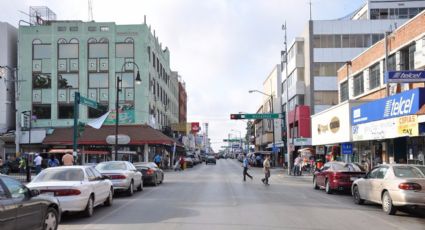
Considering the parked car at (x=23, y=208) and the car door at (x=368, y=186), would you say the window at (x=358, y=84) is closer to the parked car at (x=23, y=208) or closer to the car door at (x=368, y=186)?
the car door at (x=368, y=186)

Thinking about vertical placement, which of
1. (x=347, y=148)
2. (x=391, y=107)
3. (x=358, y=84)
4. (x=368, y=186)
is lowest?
(x=368, y=186)

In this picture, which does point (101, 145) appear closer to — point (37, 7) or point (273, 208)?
point (37, 7)

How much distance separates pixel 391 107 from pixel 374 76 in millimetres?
11817

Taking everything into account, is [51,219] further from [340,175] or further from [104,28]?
[104,28]

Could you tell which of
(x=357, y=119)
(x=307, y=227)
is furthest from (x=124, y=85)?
(x=307, y=227)

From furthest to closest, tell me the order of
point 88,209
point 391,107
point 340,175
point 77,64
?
1. point 77,64
2. point 391,107
3. point 340,175
4. point 88,209

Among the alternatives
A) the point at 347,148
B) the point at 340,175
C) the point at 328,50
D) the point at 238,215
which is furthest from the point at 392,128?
the point at 328,50

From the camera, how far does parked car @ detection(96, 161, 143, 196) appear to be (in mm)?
20688

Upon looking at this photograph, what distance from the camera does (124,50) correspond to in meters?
53.7

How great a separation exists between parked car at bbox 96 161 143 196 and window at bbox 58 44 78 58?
3367 cm

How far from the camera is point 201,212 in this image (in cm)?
1495

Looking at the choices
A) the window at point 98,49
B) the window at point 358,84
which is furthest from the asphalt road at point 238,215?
the window at point 98,49

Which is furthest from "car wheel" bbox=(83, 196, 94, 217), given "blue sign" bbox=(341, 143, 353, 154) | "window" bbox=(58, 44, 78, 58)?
"window" bbox=(58, 44, 78, 58)

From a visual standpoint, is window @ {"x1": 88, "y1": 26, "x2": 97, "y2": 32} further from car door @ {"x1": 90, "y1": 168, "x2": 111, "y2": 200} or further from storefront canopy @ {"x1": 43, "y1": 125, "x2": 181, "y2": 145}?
car door @ {"x1": 90, "y1": 168, "x2": 111, "y2": 200}
